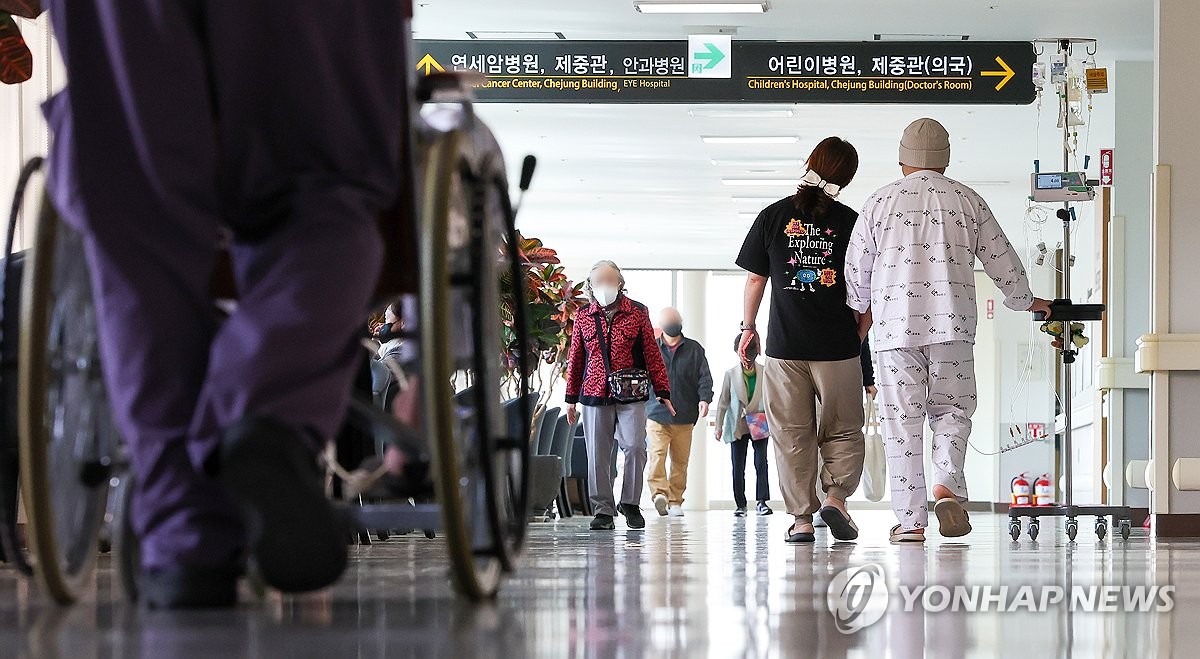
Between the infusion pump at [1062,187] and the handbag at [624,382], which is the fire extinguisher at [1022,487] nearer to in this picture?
the handbag at [624,382]

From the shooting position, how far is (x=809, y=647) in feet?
4.13

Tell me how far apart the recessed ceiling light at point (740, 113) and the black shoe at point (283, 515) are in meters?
11.2

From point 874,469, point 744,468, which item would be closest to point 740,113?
point 744,468

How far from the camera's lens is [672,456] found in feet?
45.4

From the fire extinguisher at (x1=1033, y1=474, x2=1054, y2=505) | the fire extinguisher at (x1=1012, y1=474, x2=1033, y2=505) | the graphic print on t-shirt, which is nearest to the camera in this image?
the graphic print on t-shirt

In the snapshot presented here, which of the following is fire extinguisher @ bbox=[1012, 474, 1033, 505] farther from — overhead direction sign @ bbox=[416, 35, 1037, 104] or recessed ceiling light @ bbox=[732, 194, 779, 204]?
overhead direction sign @ bbox=[416, 35, 1037, 104]

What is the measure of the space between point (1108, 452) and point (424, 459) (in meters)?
9.29

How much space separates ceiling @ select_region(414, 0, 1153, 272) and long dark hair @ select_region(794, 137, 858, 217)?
161 inches

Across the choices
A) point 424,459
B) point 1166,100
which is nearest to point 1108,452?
point 1166,100

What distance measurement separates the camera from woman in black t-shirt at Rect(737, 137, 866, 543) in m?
5.55

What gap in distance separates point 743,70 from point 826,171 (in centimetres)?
Answer: 385

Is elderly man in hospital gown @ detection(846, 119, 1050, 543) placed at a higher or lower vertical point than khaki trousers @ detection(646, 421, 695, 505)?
higher

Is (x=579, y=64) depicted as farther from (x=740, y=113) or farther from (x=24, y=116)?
(x=24, y=116)

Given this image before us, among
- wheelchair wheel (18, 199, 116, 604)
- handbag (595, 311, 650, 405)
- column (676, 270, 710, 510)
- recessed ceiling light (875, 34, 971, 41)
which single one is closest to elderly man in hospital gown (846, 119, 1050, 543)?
handbag (595, 311, 650, 405)
